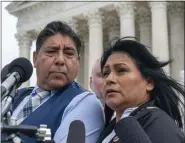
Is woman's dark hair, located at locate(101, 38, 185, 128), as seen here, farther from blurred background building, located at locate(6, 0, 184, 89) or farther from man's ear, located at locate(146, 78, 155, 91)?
blurred background building, located at locate(6, 0, 184, 89)

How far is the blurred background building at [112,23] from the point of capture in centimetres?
3128

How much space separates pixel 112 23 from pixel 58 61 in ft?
115

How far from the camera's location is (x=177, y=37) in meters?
33.8

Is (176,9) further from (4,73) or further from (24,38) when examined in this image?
(4,73)

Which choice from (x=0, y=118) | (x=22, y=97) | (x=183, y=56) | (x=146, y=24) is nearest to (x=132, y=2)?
(x=146, y=24)

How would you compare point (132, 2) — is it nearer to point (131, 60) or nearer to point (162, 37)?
point (162, 37)

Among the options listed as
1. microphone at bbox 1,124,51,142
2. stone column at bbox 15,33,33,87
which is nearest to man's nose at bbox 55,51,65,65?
microphone at bbox 1,124,51,142

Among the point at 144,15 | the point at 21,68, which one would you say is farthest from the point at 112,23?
the point at 21,68

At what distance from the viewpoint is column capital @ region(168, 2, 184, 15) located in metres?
33.6

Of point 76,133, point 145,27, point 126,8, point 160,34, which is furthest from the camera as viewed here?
point 145,27

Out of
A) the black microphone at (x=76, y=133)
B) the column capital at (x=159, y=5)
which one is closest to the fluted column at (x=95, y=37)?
the column capital at (x=159, y=5)

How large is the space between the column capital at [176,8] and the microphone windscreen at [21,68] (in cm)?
3181

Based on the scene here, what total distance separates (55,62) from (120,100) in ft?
2.31

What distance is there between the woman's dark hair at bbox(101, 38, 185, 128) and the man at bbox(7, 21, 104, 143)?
523 mm
